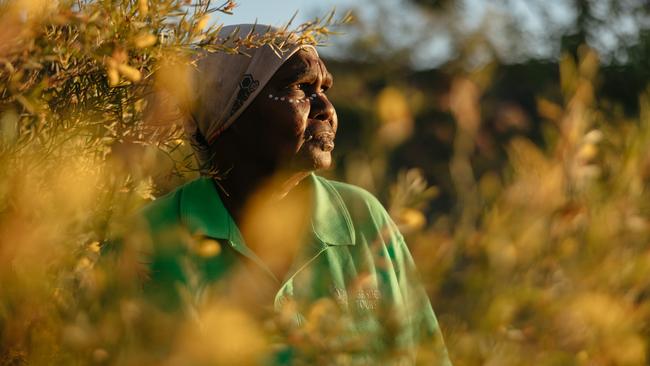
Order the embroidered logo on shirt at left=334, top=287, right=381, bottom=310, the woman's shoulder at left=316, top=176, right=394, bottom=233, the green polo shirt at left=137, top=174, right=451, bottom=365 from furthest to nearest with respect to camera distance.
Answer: the woman's shoulder at left=316, top=176, right=394, bottom=233
the green polo shirt at left=137, top=174, right=451, bottom=365
the embroidered logo on shirt at left=334, top=287, right=381, bottom=310

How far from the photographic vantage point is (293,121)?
8.86ft

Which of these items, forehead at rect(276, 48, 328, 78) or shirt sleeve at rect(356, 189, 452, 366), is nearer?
shirt sleeve at rect(356, 189, 452, 366)

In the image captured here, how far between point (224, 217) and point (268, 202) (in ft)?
0.46

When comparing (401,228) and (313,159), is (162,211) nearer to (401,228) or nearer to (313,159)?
(313,159)

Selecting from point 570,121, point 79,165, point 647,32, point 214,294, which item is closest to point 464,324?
point 570,121

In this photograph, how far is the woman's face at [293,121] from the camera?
8.82 feet

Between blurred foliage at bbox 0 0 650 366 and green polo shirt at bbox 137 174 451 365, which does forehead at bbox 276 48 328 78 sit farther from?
blurred foliage at bbox 0 0 650 366

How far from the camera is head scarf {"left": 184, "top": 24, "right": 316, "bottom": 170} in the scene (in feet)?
8.96

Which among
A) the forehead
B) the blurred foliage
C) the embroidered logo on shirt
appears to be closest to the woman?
the forehead

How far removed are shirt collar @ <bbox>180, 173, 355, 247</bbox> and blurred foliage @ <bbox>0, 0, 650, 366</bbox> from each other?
1.65ft

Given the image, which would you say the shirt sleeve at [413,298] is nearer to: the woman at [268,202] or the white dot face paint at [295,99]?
the woman at [268,202]

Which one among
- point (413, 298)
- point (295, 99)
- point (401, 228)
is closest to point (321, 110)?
point (295, 99)

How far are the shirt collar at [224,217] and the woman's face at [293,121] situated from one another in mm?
186

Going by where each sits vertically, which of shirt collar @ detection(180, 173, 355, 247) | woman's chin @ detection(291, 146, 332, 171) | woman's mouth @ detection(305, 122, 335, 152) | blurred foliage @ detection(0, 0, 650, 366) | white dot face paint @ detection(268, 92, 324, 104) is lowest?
shirt collar @ detection(180, 173, 355, 247)
